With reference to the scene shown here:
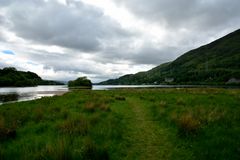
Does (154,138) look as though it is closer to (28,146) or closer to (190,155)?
(190,155)

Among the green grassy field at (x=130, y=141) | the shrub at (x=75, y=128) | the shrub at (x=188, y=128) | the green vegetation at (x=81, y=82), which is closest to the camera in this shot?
the green grassy field at (x=130, y=141)

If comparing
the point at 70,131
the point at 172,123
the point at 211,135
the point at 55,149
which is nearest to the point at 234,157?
the point at 211,135

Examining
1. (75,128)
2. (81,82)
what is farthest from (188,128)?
(81,82)

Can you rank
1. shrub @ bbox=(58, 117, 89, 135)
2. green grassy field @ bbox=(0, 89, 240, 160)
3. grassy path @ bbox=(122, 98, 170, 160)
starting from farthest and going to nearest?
shrub @ bbox=(58, 117, 89, 135), grassy path @ bbox=(122, 98, 170, 160), green grassy field @ bbox=(0, 89, 240, 160)

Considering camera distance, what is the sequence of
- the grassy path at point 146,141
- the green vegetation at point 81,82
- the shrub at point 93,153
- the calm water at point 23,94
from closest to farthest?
1. the shrub at point 93,153
2. the grassy path at point 146,141
3. the calm water at point 23,94
4. the green vegetation at point 81,82

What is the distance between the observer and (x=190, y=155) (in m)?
6.96

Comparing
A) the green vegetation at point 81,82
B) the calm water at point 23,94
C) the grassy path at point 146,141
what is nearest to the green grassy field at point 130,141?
the grassy path at point 146,141

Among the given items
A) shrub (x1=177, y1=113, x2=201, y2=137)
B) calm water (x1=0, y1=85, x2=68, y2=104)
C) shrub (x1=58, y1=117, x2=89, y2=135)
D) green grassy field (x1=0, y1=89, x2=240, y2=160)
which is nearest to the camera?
green grassy field (x1=0, y1=89, x2=240, y2=160)

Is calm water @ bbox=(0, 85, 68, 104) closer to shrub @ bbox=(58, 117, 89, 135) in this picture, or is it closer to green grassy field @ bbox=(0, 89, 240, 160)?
shrub @ bbox=(58, 117, 89, 135)

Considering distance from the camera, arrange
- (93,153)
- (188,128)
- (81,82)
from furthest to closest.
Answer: (81,82), (188,128), (93,153)

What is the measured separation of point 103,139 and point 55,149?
244 cm

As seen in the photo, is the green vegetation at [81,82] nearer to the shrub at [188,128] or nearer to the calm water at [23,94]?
the calm water at [23,94]

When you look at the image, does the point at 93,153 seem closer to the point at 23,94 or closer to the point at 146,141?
the point at 146,141

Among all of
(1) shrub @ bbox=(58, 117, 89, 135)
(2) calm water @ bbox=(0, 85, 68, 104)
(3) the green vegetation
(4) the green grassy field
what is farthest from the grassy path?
(3) the green vegetation
